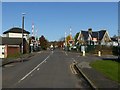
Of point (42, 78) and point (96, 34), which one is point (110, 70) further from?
point (96, 34)

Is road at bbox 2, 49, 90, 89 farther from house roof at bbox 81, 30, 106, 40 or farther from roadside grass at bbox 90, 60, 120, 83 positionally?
house roof at bbox 81, 30, 106, 40

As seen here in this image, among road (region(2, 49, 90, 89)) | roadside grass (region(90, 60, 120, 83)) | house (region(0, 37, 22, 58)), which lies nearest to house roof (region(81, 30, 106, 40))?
house (region(0, 37, 22, 58))

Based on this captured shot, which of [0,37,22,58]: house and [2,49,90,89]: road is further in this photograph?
[0,37,22,58]: house

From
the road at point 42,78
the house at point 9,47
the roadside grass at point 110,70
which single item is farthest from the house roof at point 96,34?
the road at point 42,78

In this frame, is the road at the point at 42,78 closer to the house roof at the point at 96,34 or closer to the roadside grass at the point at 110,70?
the roadside grass at the point at 110,70

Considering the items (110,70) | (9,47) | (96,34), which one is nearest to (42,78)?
(110,70)

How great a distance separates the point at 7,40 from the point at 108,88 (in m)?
62.6

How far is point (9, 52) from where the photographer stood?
237 feet

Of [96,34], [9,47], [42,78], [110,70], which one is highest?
[96,34]

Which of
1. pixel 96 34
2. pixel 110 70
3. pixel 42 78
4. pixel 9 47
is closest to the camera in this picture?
pixel 42 78

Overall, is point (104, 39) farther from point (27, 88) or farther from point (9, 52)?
point (27, 88)

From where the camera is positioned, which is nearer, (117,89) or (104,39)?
(117,89)

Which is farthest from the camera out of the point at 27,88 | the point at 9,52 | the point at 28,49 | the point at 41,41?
the point at 41,41

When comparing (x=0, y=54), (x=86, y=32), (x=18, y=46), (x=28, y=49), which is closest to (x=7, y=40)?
(x=18, y=46)
